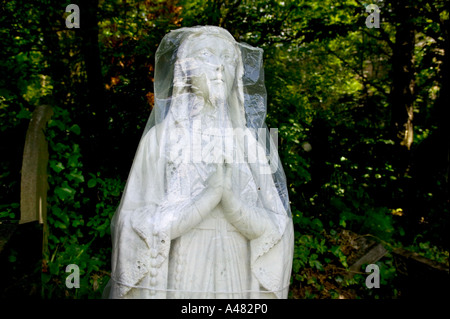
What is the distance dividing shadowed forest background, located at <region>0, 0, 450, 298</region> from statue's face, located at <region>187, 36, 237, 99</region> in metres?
1.60

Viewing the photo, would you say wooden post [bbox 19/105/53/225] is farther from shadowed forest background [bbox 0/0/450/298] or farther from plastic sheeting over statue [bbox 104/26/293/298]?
plastic sheeting over statue [bbox 104/26/293/298]

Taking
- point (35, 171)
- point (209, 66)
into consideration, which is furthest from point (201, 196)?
point (35, 171)

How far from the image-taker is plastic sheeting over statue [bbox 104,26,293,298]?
1.73m

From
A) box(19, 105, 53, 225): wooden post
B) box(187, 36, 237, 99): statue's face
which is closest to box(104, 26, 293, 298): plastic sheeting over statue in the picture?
box(187, 36, 237, 99): statue's face

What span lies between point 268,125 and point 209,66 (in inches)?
65.5

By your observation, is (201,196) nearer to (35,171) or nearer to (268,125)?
(35,171)

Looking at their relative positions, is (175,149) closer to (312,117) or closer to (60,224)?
(60,224)

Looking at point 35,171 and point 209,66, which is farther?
point 35,171

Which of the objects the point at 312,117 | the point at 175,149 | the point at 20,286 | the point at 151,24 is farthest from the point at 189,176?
the point at 312,117

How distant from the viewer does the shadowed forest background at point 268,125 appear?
10.3ft

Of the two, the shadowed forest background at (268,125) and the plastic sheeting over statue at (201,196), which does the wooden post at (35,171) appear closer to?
the shadowed forest background at (268,125)

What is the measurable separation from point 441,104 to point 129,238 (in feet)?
14.5

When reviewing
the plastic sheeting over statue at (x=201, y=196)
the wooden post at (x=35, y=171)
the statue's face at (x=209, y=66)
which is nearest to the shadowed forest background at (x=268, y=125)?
the wooden post at (x=35, y=171)

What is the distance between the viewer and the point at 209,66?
194 cm
